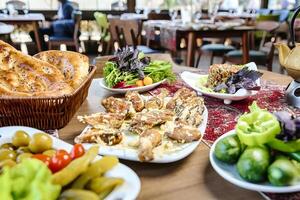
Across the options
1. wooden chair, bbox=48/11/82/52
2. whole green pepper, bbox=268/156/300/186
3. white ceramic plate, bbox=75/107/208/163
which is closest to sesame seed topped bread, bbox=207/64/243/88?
white ceramic plate, bbox=75/107/208/163

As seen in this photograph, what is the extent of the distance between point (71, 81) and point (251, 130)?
57 centimetres

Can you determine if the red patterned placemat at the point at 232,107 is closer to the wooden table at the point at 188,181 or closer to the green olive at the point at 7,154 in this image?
the wooden table at the point at 188,181

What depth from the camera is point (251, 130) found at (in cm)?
59

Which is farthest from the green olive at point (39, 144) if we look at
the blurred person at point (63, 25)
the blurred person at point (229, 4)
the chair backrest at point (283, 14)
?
the blurred person at point (229, 4)

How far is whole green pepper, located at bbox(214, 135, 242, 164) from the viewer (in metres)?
0.60

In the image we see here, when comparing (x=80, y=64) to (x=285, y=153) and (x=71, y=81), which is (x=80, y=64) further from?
(x=285, y=153)

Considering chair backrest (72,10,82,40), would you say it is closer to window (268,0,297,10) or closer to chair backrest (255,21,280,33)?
chair backrest (255,21,280,33)

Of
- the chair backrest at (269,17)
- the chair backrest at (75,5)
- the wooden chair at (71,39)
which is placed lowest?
the wooden chair at (71,39)

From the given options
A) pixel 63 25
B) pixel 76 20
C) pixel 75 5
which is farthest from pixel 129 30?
pixel 75 5

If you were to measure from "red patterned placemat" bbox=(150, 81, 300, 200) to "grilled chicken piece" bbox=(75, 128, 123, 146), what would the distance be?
0.79ft

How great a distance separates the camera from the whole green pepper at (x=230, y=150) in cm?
60

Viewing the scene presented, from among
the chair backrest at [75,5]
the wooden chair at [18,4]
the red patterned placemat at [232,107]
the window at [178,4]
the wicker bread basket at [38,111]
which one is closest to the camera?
the wicker bread basket at [38,111]

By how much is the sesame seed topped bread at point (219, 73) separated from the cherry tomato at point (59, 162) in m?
0.77

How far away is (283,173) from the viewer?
52 centimetres
